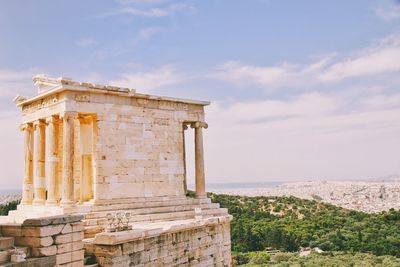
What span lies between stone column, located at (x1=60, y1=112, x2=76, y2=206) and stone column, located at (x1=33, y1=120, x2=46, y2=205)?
2007 mm

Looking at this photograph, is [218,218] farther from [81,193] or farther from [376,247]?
[376,247]

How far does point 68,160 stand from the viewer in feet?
47.2

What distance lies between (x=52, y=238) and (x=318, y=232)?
154ft

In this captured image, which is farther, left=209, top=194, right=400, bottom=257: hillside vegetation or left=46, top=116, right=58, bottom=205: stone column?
left=209, top=194, right=400, bottom=257: hillside vegetation

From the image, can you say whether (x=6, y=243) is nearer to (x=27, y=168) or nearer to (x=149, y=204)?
(x=149, y=204)

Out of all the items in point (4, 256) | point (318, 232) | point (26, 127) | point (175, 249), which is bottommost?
point (318, 232)

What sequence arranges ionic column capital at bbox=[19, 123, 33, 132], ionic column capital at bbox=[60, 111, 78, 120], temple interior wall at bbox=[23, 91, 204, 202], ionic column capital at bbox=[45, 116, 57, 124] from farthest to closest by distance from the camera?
ionic column capital at bbox=[19, 123, 33, 132] → ionic column capital at bbox=[45, 116, 57, 124] → temple interior wall at bbox=[23, 91, 204, 202] → ionic column capital at bbox=[60, 111, 78, 120]

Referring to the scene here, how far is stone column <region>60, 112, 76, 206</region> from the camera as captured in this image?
14158 mm

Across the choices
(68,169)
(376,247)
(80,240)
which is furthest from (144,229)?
(376,247)

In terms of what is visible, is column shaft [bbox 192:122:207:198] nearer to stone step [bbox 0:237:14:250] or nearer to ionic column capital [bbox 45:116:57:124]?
ionic column capital [bbox 45:116:57:124]

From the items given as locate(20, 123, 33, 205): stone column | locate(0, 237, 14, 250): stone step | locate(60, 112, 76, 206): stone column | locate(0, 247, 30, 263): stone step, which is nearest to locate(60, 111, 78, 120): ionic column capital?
locate(60, 112, 76, 206): stone column

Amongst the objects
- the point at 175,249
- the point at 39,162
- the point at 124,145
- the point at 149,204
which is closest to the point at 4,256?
the point at 175,249

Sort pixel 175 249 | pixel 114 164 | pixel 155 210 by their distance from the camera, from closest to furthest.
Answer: pixel 175 249 → pixel 114 164 → pixel 155 210

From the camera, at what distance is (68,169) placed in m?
14.4
